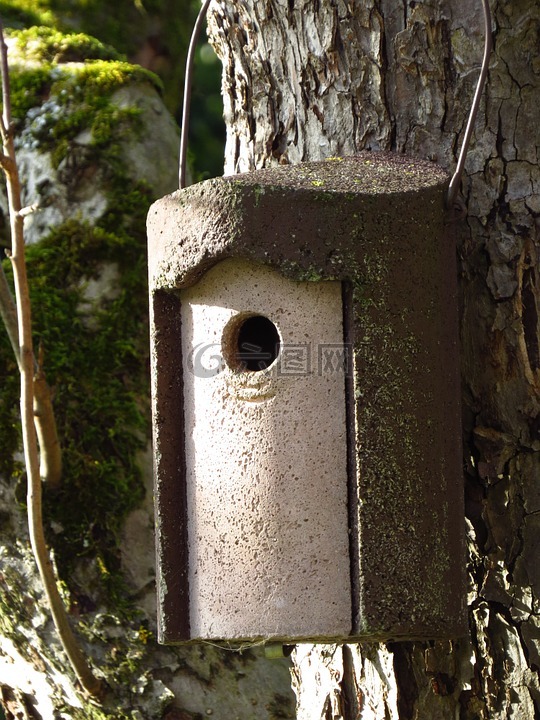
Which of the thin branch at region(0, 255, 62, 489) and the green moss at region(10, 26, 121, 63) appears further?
the green moss at region(10, 26, 121, 63)

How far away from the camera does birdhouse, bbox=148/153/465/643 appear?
6.70 feet

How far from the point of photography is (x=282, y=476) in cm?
205

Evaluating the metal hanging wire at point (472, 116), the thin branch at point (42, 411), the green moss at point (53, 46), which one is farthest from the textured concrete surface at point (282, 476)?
the green moss at point (53, 46)

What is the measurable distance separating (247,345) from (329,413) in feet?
0.76

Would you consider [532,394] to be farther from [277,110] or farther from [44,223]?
[44,223]

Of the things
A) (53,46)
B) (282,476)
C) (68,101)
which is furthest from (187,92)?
(53,46)

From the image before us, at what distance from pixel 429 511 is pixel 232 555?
0.38m

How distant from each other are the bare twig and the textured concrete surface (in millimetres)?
666

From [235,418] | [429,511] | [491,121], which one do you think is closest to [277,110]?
[491,121]

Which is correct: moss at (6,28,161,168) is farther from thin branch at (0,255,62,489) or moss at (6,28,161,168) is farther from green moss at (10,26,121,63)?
thin branch at (0,255,62,489)

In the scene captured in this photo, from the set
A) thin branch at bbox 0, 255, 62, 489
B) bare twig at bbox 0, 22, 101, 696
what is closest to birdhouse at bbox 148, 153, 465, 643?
bare twig at bbox 0, 22, 101, 696

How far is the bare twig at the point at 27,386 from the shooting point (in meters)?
2.54

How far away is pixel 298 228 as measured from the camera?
204cm

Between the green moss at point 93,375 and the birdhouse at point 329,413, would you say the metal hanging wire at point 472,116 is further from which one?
the green moss at point 93,375
